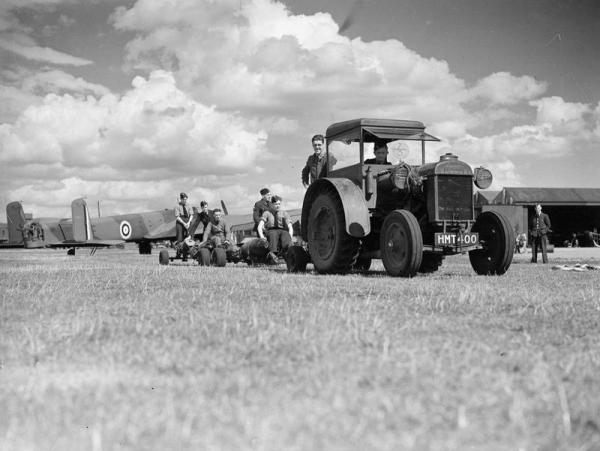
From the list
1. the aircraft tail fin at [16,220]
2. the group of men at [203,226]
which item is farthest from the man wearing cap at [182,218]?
the aircraft tail fin at [16,220]

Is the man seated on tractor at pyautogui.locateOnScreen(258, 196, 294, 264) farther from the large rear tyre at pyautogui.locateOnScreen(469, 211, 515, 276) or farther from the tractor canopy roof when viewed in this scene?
the large rear tyre at pyautogui.locateOnScreen(469, 211, 515, 276)

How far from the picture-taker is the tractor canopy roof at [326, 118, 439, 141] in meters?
9.63

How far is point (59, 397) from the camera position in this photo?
221 centimetres

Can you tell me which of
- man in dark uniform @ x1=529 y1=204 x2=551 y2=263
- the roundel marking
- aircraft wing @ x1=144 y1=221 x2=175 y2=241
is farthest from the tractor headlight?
the roundel marking

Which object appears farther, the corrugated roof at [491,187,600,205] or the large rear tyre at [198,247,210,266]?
the corrugated roof at [491,187,600,205]

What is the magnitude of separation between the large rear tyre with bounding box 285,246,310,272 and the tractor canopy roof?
2055 millimetres

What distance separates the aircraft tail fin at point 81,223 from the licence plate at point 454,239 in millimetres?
26422

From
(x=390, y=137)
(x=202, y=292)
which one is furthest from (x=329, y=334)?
(x=390, y=137)

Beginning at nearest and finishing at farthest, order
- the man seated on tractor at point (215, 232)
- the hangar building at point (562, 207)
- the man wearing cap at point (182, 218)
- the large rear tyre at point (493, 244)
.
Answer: the large rear tyre at point (493, 244), the man seated on tractor at point (215, 232), the man wearing cap at point (182, 218), the hangar building at point (562, 207)

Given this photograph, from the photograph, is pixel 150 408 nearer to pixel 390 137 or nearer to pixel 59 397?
pixel 59 397

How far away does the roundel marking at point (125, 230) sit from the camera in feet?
106

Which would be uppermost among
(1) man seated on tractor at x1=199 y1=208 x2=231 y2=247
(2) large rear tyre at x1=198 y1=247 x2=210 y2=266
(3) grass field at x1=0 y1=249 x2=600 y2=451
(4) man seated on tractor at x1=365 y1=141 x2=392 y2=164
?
(4) man seated on tractor at x1=365 y1=141 x2=392 y2=164

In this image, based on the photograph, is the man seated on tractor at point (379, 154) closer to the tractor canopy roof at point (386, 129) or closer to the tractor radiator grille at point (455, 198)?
the tractor canopy roof at point (386, 129)

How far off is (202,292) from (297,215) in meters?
27.4
